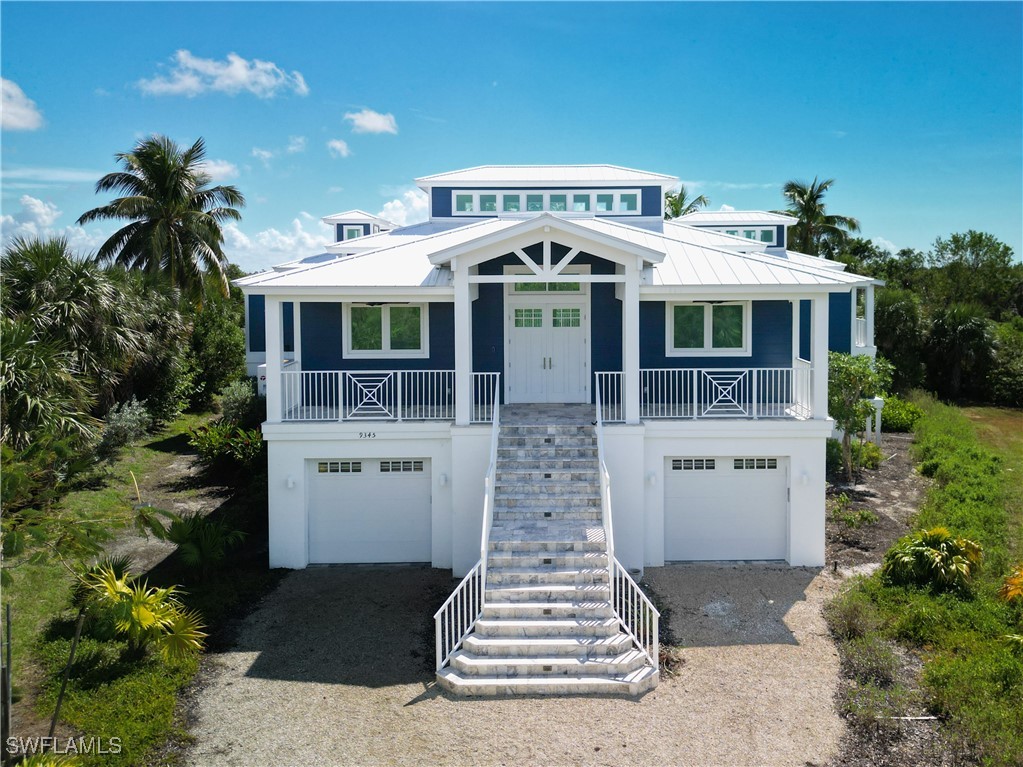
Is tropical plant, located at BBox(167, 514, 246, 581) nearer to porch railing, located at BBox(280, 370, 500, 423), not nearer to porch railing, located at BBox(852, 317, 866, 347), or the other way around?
porch railing, located at BBox(280, 370, 500, 423)

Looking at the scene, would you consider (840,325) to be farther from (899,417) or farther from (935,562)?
(935,562)

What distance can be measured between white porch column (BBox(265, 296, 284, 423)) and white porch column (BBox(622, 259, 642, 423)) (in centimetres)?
629

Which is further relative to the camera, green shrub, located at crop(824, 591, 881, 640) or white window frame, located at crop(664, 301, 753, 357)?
white window frame, located at crop(664, 301, 753, 357)

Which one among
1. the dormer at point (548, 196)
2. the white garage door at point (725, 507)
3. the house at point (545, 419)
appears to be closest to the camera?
the house at point (545, 419)

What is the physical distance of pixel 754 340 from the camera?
16844 millimetres

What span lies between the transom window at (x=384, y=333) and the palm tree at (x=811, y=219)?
3096 centimetres

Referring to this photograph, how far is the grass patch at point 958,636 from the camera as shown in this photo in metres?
8.92

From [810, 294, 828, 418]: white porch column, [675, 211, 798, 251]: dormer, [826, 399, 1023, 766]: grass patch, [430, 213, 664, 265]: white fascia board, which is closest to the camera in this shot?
[826, 399, 1023, 766]: grass patch

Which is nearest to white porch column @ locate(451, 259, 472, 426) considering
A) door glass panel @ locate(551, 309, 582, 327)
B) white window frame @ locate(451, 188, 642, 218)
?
door glass panel @ locate(551, 309, 582, 327)

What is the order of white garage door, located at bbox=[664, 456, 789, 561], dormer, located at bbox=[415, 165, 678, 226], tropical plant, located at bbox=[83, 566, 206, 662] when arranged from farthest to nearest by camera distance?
dormer, located at bbox=[415, 165, 678, 226], white garage door, located at bbox=[664, 456, 789, 561], tropical plant, located at bbox=[83, 566, 206, 662]

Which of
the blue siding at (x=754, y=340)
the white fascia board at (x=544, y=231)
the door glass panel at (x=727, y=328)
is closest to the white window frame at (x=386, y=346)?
the white fascia board at (x=544, y=231)

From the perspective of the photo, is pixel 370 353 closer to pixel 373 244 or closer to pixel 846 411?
pixel 373 244

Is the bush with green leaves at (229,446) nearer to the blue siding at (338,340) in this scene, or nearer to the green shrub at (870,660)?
the blue siding at (338,340)

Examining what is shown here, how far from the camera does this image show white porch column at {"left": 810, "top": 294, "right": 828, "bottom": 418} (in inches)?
565
